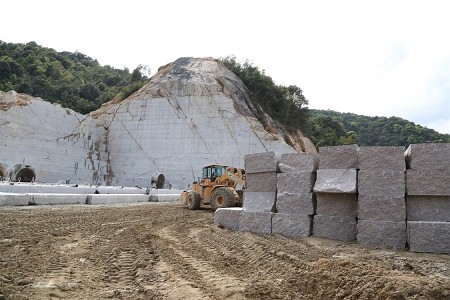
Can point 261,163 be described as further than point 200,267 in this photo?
Yes

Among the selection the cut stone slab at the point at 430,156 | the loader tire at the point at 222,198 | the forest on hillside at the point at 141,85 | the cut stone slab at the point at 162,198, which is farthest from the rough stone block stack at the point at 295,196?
the forest on hillside at the point at 141,85

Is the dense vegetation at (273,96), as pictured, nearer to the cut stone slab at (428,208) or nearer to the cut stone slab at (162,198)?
the cut stone slab at (162,198)

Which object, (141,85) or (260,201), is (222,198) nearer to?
(260,201)

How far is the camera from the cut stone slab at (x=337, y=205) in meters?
6.60

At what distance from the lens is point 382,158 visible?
6.33m

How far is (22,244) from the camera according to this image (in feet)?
18.6

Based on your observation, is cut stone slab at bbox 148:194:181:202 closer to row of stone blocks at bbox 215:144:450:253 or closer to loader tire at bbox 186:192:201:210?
loader tire at bbox 186:192:201:210

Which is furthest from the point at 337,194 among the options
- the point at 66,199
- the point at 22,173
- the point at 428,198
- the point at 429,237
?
the point at 22,173

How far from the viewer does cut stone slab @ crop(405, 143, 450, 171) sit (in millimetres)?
5898

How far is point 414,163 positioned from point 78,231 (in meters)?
6.53

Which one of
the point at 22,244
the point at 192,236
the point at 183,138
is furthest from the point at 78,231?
the point at 183,138

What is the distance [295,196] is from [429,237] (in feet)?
7.89

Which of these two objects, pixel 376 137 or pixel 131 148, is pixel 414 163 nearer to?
pixel 131 148

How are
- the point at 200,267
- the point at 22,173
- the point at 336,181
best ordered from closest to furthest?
the point at 200,267 < the point at 336,181 < the point at 22,173
